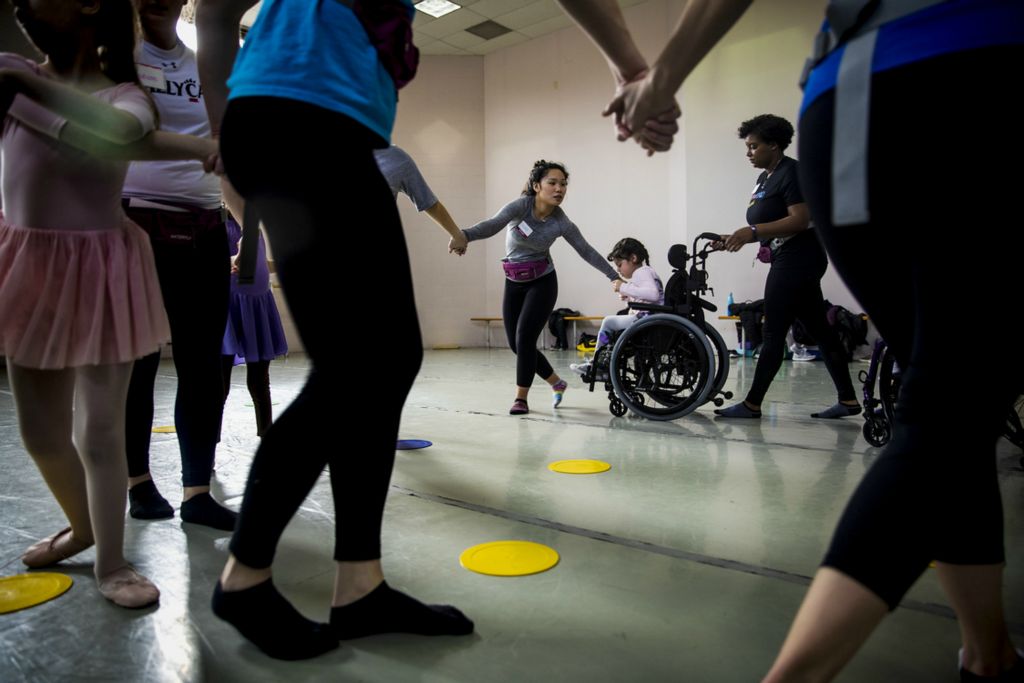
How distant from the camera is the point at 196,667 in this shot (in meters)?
0.94

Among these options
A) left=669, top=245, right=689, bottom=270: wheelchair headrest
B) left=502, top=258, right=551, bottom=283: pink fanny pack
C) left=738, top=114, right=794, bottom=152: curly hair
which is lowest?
left=502, top=258, right=551, bottom=283: pink fanny pack

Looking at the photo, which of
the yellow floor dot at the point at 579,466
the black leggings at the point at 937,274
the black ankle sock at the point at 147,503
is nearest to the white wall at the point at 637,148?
the yellow floor dot at the point at 579,466

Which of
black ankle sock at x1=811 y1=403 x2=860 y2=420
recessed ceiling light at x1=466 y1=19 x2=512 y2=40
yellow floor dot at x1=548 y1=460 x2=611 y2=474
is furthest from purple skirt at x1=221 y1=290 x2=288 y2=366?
recessed ceiling light at x1=466 y1=19 x2=512 y2=40

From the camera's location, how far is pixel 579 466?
214 centimetres

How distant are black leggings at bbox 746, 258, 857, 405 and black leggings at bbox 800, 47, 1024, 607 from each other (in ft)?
8.15

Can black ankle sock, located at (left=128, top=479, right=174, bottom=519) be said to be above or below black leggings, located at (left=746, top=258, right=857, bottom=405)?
below

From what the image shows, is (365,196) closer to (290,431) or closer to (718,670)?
(290,431)

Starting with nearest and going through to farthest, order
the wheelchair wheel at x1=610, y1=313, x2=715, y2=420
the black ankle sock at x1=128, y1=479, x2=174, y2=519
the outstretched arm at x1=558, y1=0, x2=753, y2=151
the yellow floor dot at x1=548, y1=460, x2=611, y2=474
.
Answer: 1. the outstretched arm at x1=558, y1=0, x2=753, y2=151
2. the black ankle sock at x1=128, y1=479, x2=174, y2=519
3. the yellow floor dot at x1=548, y1=460, x2=611, y2=474
4. the wheelchair wheel at x1=610, y1=313, x2=715, y2=420

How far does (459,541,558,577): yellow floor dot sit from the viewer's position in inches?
50.2

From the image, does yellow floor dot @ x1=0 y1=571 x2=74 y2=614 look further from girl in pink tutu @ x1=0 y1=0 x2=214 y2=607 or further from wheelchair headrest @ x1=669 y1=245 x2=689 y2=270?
wheelchair headrest @ x1=669 y1=245 x2=689 y2=270

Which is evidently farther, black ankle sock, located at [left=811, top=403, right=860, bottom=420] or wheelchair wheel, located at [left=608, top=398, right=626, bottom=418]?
wheelchair wheel, located at [left=608, top=398, right=626, bottom=418]

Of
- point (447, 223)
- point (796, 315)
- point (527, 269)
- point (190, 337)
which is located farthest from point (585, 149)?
point (190, 337)

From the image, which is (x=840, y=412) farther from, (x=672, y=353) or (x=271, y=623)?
(x=271, y=623)

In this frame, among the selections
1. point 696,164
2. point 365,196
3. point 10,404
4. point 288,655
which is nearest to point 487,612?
point 288,655
